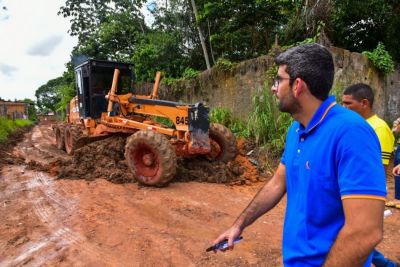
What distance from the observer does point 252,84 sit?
33.9 ft

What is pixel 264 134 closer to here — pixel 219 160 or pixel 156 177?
pixel 219 160

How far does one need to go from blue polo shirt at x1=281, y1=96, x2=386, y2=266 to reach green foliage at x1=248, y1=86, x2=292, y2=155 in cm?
690

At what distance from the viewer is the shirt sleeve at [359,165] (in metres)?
1.36

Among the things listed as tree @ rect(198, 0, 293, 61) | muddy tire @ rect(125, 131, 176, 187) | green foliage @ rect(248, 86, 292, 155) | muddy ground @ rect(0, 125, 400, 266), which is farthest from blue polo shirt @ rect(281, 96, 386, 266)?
tree @ rect(198, 0, 293, 61)

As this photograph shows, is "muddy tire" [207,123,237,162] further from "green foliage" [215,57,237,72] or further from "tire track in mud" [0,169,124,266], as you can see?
"green foliage" [215,57,237,72]

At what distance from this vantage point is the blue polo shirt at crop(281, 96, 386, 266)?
138 cm

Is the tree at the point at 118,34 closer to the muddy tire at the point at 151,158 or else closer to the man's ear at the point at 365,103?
the muddy tire at the point at 151,158

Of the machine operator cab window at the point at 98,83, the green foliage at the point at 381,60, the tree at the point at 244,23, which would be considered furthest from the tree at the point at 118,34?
the green foliage at the point at 381,60

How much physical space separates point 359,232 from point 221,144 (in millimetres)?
6779

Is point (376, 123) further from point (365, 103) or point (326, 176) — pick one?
point (326, 176)

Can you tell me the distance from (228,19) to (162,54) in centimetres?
314

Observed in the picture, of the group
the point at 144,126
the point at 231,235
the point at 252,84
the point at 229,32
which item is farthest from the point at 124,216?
the point at 229,32

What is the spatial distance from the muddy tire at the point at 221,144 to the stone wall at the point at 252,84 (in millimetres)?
2409

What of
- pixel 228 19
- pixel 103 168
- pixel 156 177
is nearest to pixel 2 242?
pixel 156 177
